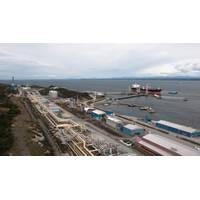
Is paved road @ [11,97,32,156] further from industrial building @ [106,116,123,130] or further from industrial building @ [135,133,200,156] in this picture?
industrial building @ [106,116,123,130]

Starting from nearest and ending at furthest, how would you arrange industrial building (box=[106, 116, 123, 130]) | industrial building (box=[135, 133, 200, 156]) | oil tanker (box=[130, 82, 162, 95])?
→ 1. industrial building (box=[135, 133, 200, 156])
2. industrial building (box=[106, 116, 123, 130])
3. oil tanker (box=[130, 82, 162, 95])

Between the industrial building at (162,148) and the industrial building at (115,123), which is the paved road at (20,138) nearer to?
the industrial building at (162,148)

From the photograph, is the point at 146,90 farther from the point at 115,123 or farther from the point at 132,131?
the point at 132,131

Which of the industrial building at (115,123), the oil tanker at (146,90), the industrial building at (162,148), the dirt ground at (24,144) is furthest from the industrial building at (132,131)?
the oil tanker at (146,90)

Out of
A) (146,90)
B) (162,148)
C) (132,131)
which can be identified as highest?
(146,90)

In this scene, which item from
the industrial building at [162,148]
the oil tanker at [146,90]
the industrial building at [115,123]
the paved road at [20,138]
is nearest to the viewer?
the paved road at [20,138]

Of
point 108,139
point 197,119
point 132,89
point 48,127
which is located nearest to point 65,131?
point 48,127

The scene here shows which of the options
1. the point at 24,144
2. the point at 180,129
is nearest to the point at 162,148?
the point at 180,129

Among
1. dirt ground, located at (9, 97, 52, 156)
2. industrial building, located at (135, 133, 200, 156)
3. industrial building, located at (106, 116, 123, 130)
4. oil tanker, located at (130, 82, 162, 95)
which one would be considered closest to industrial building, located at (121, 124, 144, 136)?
industrial building, located at (106, 116, 123, 130)
